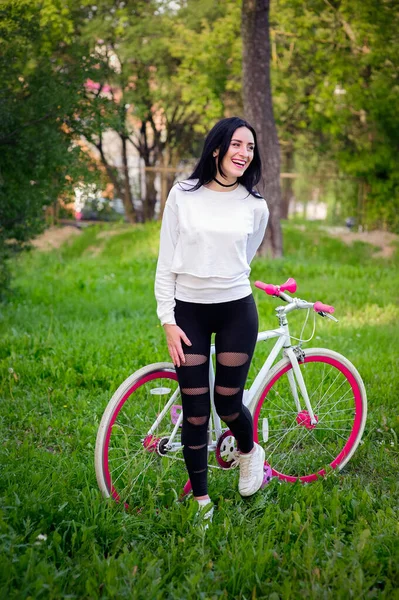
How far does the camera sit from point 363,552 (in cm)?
311

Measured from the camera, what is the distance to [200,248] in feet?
10.6

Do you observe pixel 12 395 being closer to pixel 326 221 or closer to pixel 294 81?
pixel 326 221

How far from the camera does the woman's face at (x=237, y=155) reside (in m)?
3.29

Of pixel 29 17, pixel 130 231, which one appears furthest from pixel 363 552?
pixel 130 231

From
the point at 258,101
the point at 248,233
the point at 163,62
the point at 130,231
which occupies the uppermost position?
the point at 163,62

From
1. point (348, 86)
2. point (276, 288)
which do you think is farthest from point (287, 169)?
point (276, 288)

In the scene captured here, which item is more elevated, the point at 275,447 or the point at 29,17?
the point at 29,17

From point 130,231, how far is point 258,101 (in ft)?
19.3

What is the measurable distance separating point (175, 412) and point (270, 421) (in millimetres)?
1289

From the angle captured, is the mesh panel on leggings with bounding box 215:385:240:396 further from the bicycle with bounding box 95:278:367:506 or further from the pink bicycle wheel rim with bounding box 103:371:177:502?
the pink bicycle wheel rim with bounding box 103:371:177:502

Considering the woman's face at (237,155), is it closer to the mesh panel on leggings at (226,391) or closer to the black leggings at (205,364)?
the black leggings at (205,364)

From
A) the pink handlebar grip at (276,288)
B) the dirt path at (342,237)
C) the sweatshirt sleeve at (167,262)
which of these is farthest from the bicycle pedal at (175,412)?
the dirt path at (342,237)

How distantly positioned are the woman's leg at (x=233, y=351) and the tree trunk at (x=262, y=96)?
27.3 feet

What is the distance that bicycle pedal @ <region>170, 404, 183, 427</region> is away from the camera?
144 inches
